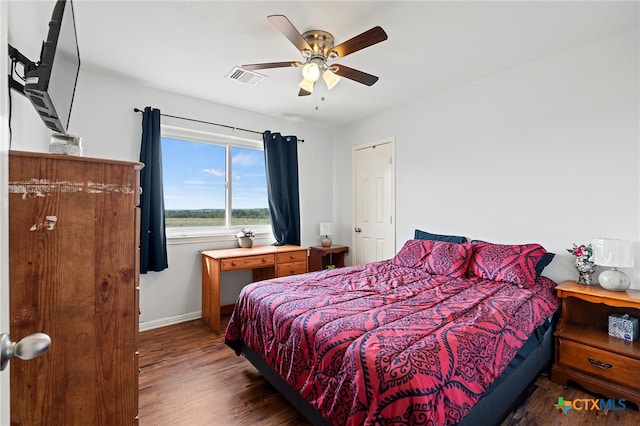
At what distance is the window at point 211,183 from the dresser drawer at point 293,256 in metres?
0.69

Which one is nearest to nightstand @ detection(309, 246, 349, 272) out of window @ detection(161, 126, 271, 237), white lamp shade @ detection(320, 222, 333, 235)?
white lamp shade @ detection(320, 222, 333, 235)

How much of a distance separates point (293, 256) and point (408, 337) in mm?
2394

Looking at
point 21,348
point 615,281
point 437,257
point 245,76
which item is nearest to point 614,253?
point 615,281

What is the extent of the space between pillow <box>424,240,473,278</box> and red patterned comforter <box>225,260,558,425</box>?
0.60 ft

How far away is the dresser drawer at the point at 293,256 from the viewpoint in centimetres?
354

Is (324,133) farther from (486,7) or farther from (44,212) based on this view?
(44,212)

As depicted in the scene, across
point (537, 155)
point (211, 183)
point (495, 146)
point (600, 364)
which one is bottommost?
point (600, 364)

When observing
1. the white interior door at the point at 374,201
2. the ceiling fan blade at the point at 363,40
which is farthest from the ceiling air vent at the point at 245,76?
the white interior door at the point at 374,201

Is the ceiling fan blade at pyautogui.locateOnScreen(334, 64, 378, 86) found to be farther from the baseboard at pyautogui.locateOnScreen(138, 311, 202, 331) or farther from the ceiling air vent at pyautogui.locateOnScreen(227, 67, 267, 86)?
the baseboard at pyautogui.locateOnScreen(138, 311, 202, 331)

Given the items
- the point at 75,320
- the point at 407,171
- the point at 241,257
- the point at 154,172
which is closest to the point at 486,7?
the point at 407,171

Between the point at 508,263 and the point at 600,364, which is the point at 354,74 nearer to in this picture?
the point at 508,263

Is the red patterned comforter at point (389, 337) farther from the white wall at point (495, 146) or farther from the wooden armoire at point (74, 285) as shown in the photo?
the wooden armoire at point (74, 285)

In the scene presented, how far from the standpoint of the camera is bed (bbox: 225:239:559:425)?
1186mm

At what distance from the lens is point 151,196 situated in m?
3.02
